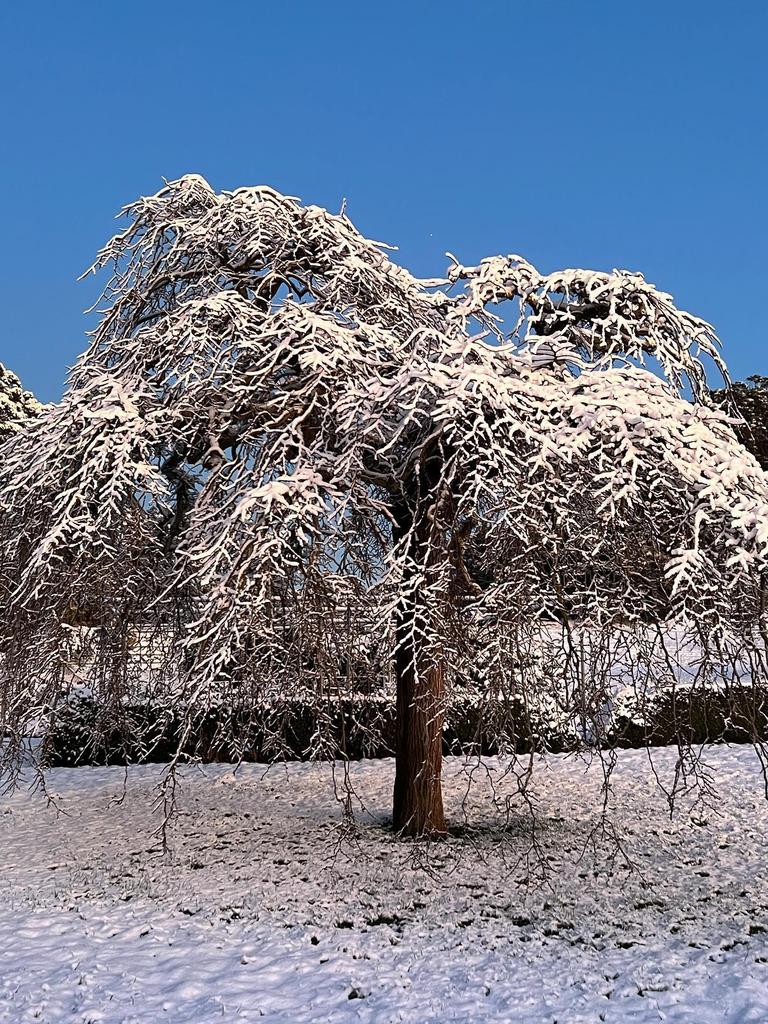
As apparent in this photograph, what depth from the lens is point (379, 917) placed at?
6070 mm

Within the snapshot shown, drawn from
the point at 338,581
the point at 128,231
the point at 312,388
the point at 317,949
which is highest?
the point at 128,231

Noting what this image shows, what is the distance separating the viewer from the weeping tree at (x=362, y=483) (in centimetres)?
537

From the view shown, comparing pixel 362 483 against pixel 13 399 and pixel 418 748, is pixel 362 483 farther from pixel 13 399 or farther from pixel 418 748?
pixel 13 399

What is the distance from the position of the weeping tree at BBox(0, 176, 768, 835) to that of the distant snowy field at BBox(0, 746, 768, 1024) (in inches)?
42.1

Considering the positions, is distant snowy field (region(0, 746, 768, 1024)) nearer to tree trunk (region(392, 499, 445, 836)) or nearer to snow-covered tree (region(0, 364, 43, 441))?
tree trunk (region(392, 499, 445, 836))

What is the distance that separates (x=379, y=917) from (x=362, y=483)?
2.80 metres

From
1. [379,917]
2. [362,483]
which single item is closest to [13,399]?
[362,483]

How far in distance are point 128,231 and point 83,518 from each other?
349 cm

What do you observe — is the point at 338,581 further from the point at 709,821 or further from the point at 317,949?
the point at 709,821

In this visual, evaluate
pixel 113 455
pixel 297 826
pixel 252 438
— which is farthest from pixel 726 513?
pixel 297 826

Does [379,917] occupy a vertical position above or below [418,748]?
below

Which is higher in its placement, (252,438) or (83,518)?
(252,438)

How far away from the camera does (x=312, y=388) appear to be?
6312 millimetres

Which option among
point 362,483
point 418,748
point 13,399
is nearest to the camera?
point 362,483
